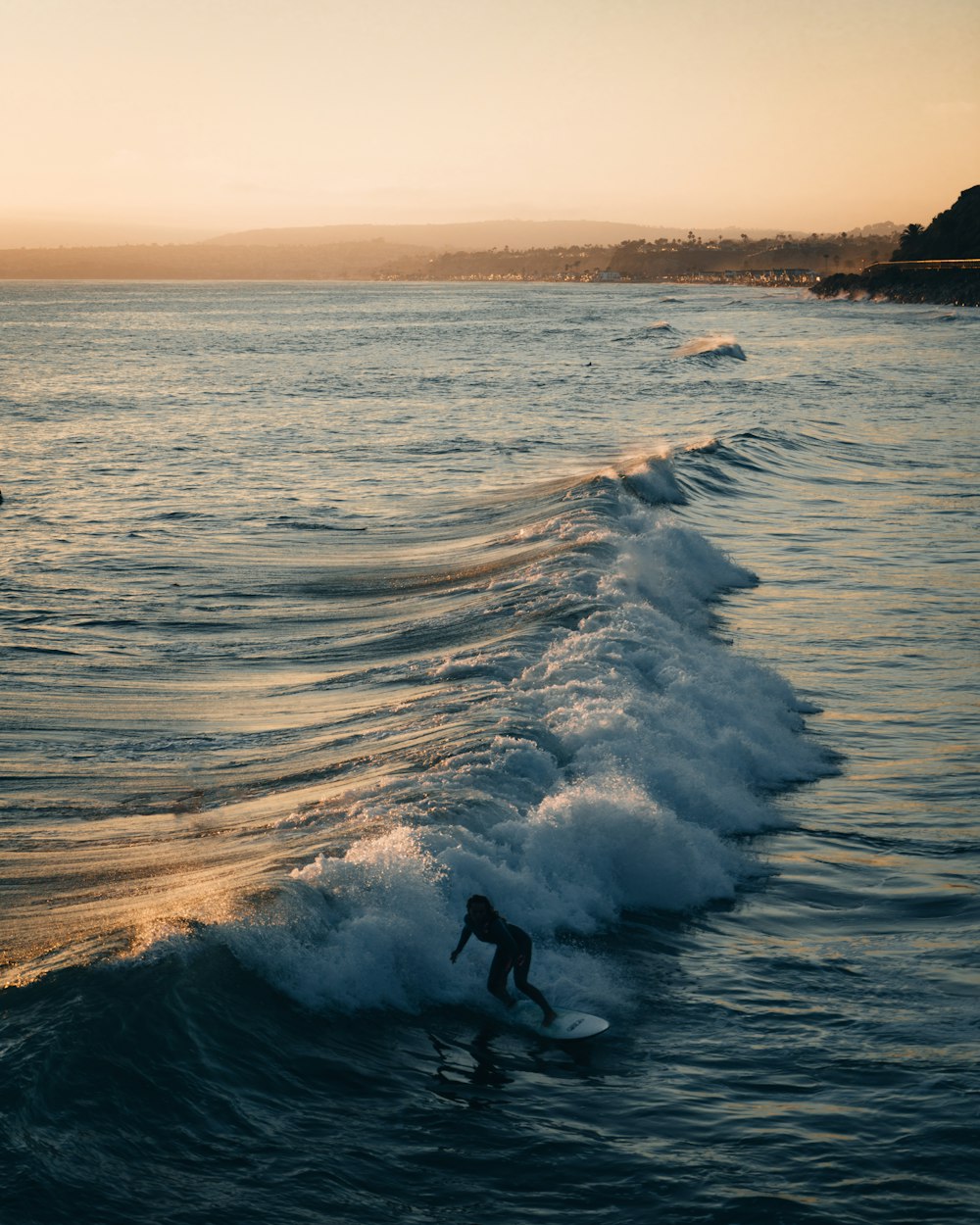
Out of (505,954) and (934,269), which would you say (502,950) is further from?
(934,269)

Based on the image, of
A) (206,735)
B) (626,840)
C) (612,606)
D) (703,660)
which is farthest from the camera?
(612,606)

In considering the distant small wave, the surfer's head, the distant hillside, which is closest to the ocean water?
the surfer's head

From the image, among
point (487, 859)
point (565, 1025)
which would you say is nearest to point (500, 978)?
point (565, 1025)

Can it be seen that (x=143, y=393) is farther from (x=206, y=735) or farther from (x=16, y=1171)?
(x=16, y=1171)

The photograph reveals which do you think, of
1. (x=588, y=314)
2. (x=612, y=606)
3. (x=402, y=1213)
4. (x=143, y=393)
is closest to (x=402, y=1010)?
(x=402, y=1213)

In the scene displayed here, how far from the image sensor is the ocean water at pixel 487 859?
23.8 ft

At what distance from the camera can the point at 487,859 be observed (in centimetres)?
1046

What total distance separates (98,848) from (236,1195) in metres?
5.29

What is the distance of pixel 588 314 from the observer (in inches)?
6186

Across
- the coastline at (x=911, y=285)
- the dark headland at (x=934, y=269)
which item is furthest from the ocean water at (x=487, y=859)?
the dark headland at (x=934, y=269)

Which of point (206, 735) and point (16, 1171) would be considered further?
point (206, 735)

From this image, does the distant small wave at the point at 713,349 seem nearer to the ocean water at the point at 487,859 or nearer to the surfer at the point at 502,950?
the ocean water at the point at 487,859

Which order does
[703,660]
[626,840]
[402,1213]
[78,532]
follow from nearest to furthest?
[402,1213], [626,840], [703,660], [78,532]

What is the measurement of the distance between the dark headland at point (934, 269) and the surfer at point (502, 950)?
139 metres
